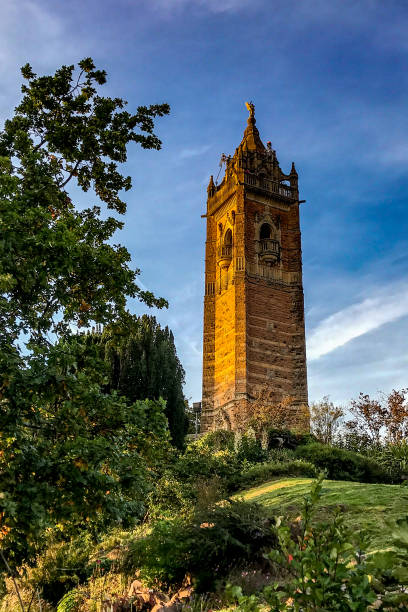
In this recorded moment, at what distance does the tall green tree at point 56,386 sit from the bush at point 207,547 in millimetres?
902

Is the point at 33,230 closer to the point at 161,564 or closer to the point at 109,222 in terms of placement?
the point at 109,222

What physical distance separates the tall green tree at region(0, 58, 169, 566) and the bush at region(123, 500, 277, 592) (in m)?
0.90

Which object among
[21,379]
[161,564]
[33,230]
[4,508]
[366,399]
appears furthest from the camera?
[366,399]

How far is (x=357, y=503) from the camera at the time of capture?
8.98 m

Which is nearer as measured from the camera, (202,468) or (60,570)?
(60,570)

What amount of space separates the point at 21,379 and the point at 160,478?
1044 cm

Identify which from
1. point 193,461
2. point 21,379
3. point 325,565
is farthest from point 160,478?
point 325,565

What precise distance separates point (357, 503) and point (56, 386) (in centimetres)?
580

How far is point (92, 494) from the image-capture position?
18.8ft

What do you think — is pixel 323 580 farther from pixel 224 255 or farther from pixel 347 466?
pixel 224 255

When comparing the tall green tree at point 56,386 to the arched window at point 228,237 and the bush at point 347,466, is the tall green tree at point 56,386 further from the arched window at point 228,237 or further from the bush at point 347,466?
the arched window at point 228,237

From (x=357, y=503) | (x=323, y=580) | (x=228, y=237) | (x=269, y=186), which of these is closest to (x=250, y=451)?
(x=357, y=503)

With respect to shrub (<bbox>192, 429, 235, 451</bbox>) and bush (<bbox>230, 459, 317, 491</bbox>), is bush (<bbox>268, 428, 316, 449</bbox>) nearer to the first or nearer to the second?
shrub (<bbox>192, 429, 235, 451</bbox>)

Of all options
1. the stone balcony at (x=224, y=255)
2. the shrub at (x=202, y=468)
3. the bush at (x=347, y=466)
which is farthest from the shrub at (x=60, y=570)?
the stone balcony at (x=224, y=255)
